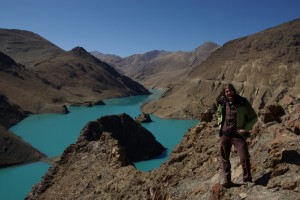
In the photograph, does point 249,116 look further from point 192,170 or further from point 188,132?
point 188,132

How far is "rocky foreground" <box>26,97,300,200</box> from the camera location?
9.87m

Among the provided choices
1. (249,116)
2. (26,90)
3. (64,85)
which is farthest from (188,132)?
(64,85)

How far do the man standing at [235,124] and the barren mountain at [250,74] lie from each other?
83.9m

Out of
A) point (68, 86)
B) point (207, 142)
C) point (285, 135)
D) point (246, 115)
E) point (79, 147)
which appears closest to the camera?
point (246, 115)

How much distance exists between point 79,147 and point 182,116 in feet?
255

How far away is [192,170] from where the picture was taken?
533 inches

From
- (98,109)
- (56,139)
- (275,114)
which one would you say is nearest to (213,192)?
(275,114)

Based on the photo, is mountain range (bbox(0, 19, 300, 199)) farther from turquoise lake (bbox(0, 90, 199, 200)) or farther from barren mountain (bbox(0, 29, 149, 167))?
turquoise lake (bbox(0, 90, 199, 200))

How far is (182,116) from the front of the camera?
331 feet

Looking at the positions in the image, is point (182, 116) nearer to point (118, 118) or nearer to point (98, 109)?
point (98, 109)

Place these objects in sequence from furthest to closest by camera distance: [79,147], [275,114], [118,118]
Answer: [118,118]
[79,147]
[275,114]

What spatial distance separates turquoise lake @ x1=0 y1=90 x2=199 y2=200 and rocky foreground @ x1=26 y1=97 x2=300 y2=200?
20.3 meters

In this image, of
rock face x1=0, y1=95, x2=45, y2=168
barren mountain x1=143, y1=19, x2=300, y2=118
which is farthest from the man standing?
barren mountain x1=143, y1=19, x2=300, y2=118

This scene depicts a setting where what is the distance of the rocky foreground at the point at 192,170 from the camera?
987 cm
